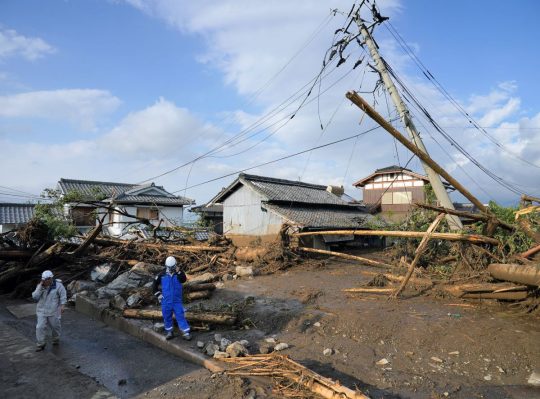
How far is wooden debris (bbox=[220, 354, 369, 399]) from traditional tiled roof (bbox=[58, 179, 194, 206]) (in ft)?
73.6

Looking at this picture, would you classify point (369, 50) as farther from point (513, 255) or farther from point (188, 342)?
point (188, 342)

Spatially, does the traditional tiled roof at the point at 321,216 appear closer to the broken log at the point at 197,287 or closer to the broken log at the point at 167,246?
the broken log at the point at 167,246

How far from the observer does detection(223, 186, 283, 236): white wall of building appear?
66.0 ft

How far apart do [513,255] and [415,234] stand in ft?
7.43

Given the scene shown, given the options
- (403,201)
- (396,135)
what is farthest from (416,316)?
(403,201)

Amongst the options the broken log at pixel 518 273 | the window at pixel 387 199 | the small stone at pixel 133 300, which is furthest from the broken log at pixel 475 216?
the window at pixel 387 199

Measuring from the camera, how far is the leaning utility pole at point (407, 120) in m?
13.4

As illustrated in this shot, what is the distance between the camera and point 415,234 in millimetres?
9656

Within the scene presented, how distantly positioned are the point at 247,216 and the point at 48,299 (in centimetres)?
1394

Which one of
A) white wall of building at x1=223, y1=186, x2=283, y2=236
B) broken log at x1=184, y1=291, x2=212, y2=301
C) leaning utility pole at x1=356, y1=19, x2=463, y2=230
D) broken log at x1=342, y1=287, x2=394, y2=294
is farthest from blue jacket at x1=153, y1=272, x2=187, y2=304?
white wall of building at x1=223, y1=186, x2=283, y2=236

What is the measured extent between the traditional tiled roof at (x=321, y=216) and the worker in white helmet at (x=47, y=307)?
36.4 feet

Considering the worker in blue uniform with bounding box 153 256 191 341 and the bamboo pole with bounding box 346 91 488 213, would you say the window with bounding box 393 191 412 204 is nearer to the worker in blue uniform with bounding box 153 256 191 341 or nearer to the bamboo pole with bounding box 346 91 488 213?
the bamboo pole with bounding box 346 91 488 213

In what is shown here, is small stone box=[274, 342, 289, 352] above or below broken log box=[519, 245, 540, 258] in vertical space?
below

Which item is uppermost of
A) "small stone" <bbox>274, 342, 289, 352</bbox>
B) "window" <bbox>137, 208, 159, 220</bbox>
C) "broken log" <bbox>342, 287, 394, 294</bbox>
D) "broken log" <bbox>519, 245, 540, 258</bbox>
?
"window" <bbox>137, 208, 159, 220</bbox>
